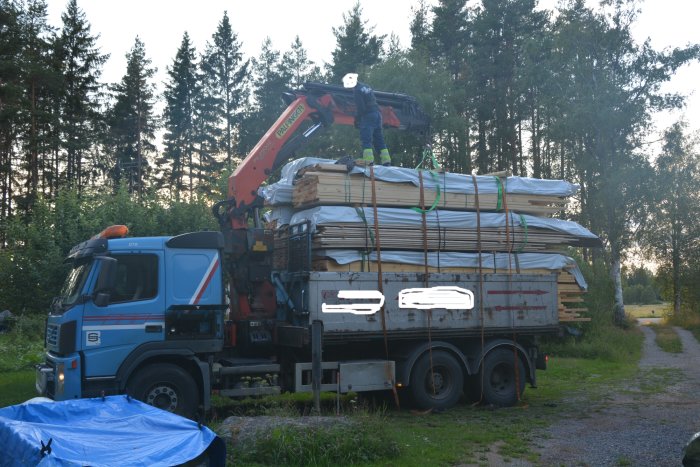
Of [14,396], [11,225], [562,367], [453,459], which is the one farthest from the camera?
[11,225]

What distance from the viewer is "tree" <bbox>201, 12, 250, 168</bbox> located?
148 ft

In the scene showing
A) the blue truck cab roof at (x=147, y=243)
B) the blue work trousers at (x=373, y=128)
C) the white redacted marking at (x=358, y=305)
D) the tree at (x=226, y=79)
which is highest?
the tree at (x=226, y=79)

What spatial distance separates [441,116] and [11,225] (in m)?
21.2

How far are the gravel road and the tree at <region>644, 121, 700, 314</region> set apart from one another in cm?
1768

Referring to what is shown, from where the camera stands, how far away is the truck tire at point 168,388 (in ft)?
30.4

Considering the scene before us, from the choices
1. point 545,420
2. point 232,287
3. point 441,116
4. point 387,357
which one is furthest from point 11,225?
point 441,116

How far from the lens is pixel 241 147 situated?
4359 centimetres

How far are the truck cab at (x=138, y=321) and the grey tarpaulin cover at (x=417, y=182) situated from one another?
1848 mm

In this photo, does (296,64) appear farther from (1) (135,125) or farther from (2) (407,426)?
(2) (407,426)

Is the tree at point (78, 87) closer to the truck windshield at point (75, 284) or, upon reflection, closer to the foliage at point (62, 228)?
the foliage at point (62, 228)

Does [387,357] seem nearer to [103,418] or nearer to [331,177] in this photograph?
[331,177]

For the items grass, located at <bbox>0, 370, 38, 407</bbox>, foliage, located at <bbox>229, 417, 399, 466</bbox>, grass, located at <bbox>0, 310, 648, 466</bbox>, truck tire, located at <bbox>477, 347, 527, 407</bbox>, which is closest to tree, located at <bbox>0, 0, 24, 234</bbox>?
grass, located at <bbox>0, 310, 648, 466</bbox>

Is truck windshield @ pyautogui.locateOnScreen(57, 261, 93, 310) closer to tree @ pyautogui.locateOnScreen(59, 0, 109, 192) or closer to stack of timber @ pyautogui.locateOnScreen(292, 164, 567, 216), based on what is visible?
stack of timber @ pyautogui.locateOnScreen(292, 164, 567, 216)

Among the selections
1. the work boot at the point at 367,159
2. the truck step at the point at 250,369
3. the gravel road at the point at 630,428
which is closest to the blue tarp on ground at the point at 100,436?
the truck step at the point at 250,369
